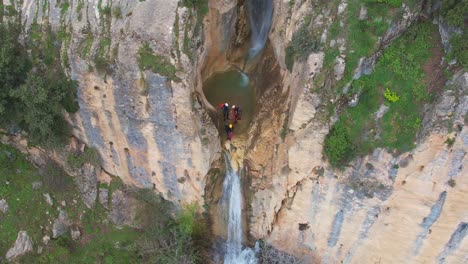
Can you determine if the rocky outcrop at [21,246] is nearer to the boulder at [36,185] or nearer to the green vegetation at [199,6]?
the boulder at [36,185]

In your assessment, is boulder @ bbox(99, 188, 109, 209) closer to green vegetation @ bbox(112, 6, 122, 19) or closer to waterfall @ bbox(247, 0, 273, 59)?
green vegetation @ bbox(112, 6, 122, 19)

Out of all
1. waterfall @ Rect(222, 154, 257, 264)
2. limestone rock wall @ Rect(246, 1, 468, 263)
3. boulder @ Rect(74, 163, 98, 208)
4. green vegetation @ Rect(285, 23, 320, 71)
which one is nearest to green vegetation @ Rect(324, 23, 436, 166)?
limestone rock wall @ Rect(246, 1, 468, 263)

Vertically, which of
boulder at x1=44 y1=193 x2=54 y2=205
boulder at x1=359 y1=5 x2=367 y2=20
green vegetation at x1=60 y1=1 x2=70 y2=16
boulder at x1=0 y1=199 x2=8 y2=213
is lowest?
boulder at x1=0 y1=199 x2=8 y2=213

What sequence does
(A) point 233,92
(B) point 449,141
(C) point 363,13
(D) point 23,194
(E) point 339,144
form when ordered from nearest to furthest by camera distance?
(B) point 449,141 < (C) point 363,13 < (E) point 339,144 < (D) point 23,194 < (A) point 233,92

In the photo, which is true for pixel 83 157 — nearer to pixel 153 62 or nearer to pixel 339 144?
pixel 153 62

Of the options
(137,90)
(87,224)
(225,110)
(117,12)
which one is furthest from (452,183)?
(87,224)

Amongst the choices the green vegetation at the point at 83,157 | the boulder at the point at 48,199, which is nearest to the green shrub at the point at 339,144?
the green vegetation at the point at 83,157
